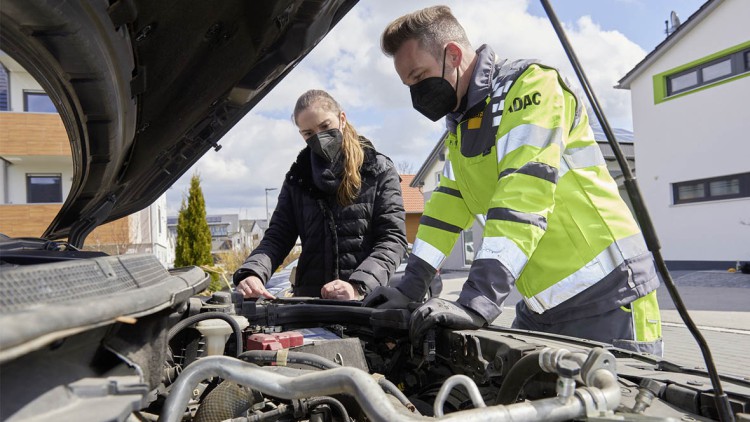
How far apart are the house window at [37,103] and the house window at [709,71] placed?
51.6ft

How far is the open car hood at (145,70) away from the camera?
140 cm

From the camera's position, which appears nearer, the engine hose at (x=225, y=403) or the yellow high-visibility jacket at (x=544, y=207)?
the engine hose at (x=225, y=403)

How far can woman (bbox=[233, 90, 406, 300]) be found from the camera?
3.10 metres

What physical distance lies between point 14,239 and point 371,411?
1533mm

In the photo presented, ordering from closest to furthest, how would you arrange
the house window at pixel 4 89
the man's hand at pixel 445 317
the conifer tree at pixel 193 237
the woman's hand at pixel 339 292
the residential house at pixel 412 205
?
1. the man's hand at pixel 445 317
2. the house window at pixel 4 89
3. the woman's hand at pixel 339 292
4. the conifer tree at pixel 193 237
5. the residential house at pixel 412 205

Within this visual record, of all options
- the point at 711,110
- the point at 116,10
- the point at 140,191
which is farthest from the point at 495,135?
the point at 711,110

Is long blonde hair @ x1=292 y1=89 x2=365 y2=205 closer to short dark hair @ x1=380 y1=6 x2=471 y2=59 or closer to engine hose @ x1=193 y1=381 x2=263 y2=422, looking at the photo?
short dark hair @ x1=380 y1=6 x2=471 y2=59

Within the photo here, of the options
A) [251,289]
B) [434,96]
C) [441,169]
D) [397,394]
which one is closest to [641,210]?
[397,394]

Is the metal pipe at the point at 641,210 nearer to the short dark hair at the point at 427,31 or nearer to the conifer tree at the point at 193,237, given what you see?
the short dark hair at the point at 427,31

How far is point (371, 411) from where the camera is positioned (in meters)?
0.93

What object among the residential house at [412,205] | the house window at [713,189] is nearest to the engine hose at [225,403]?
the house window at [713,189]

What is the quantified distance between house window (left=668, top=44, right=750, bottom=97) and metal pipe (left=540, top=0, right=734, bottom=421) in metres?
15.4

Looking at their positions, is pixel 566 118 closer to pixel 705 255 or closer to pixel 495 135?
pixel 495 135

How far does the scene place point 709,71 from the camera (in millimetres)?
14781
